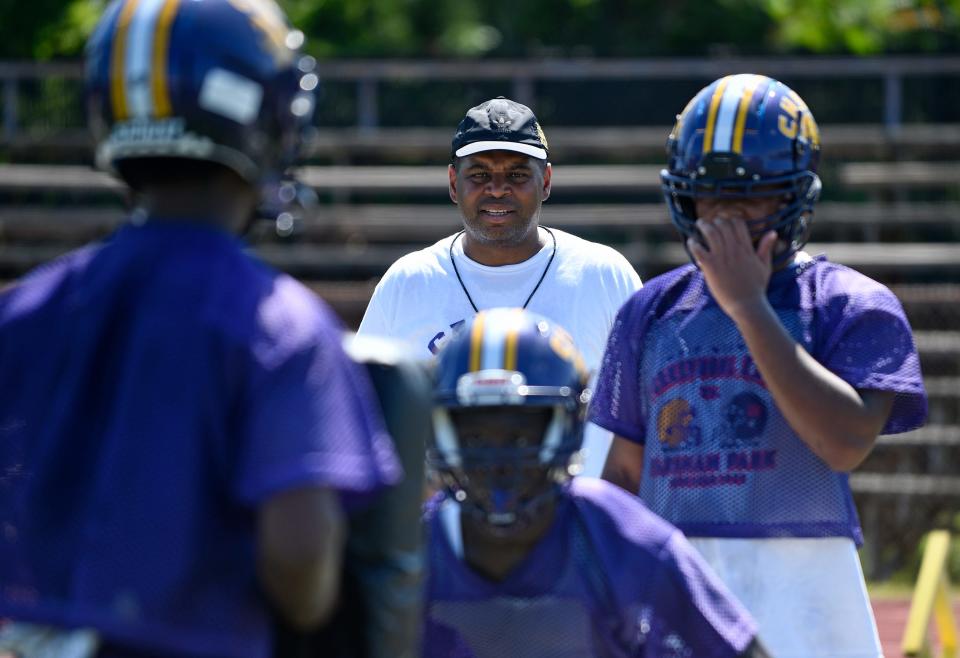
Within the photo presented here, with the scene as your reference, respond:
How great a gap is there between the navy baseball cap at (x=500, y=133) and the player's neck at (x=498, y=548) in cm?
244

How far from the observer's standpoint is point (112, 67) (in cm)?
238

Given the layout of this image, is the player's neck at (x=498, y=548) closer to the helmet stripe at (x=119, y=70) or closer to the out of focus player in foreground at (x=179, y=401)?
the out of focus player in foreground at (x=179, y=401)

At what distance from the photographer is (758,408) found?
11.7 feet

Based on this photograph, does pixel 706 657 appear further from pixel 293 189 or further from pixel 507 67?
pixel 507 67

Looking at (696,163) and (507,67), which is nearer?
(696,163)

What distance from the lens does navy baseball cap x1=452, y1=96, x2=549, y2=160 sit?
5312mm

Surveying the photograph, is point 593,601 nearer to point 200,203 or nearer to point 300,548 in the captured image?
point 300,548

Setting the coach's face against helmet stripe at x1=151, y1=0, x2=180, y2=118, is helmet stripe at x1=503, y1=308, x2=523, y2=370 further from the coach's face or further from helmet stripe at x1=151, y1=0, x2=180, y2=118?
the coach's face

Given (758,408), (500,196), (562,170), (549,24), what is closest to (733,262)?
(758,408)

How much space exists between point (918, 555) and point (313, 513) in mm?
9937

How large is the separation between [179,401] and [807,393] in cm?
165

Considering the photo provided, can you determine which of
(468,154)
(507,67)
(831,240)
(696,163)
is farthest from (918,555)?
(696,163)

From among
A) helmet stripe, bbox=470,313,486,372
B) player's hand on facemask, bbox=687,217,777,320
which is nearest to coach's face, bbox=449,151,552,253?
player's hand on facemask, bbox=687,217,777,320

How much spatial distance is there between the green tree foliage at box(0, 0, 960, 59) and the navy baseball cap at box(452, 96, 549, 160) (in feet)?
34.1
